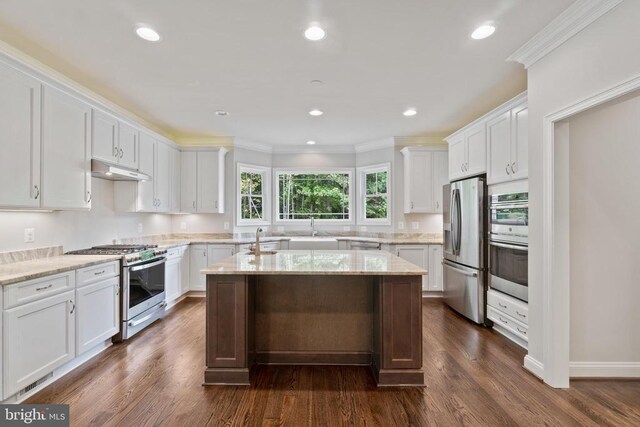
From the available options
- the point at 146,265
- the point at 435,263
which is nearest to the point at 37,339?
the point at 146,265

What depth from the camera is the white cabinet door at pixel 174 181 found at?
193 inches

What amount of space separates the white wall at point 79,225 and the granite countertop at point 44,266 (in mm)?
200

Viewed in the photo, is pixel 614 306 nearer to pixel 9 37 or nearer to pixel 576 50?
pixel 576 50

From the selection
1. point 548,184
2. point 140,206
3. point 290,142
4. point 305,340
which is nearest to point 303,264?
point 305,340

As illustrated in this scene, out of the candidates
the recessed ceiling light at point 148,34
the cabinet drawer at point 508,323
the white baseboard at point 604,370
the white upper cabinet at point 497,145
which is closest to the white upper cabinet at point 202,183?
the recessed ceiling light at point 148,34

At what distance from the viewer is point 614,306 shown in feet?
8.09

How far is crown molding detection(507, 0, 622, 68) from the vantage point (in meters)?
1.93

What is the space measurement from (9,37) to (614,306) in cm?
524

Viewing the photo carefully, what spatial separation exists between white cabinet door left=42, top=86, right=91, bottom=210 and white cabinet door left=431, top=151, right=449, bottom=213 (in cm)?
469

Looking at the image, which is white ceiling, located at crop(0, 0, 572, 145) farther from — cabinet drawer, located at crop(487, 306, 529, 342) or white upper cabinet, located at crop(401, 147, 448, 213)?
cabinet drawer, located at crop(487, 306, 529, 342)

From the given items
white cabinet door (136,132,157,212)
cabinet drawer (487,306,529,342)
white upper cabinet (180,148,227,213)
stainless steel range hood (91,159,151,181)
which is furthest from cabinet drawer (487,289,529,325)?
white cabinet door (136,132,157,212)

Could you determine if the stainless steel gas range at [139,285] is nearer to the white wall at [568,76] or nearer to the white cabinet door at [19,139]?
the white cabinet door at [19,139]

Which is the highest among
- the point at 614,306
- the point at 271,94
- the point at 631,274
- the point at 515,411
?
the point at 271,94

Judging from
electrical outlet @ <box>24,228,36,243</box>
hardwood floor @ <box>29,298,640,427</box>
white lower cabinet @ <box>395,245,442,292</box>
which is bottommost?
hardwood floor @ <box>29,298,640,427</box>
